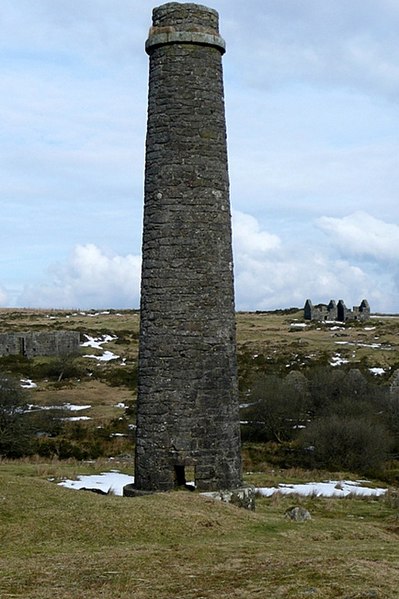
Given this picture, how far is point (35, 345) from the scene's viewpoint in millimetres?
50125

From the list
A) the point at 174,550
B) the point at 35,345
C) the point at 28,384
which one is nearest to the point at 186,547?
the point at 174,550

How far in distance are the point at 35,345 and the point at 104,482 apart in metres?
32.1

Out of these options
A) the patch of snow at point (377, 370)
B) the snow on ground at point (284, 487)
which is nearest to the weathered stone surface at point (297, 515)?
the snow on ground at point (284, 487)

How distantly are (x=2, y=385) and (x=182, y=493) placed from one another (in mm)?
20247

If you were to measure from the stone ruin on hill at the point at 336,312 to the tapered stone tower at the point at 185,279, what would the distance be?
222 ft

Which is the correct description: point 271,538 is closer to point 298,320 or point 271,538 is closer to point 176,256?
point 176,256

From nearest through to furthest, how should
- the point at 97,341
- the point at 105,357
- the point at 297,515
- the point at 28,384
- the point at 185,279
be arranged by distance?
the point at 185,279
the point at 297,515
the point at 28,384
the point at 105,357
the point at 97,341

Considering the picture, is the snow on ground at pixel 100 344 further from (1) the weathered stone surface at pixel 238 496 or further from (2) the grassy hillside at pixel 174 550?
(1) the weathered stone surface at pixel 238 496

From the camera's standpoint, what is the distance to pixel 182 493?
12.9 metres

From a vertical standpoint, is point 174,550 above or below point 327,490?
above

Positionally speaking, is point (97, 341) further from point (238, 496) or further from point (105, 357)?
point (238, 496)

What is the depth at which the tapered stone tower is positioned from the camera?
43.4ft

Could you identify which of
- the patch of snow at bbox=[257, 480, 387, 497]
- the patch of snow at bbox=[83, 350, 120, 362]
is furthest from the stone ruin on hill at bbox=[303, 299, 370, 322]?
the patch of snow at bbox=[257, 480, 387, 497]

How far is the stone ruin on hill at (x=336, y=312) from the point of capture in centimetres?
8106
